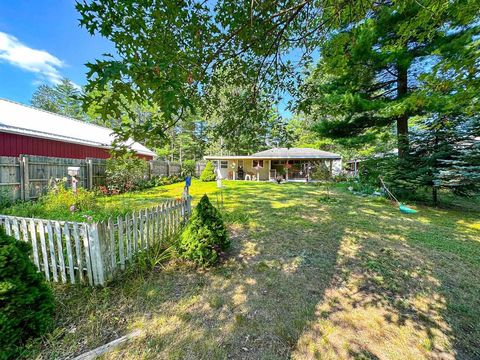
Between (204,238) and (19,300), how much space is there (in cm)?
198

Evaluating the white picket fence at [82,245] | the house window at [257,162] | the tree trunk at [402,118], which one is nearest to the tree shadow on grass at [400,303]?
the white picket fence at [82,245]

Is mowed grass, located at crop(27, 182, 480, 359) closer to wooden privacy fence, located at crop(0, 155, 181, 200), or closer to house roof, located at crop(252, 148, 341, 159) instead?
wooden privacy fence, located at crop(0, 155, 181, 200)

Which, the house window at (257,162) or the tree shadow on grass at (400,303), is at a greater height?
the house window at (257,162)

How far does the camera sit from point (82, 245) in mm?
2963

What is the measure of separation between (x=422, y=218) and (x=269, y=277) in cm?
581

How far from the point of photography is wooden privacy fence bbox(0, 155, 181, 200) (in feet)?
21.5

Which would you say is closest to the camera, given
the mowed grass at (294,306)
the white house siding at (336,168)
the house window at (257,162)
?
the mowed grass at (294,306)

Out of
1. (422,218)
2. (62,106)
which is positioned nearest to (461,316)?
(422,218)

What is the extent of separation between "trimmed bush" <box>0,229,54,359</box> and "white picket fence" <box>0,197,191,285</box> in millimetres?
638

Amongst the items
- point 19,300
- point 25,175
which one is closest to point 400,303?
point 19,300

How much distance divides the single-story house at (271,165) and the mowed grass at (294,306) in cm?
1625

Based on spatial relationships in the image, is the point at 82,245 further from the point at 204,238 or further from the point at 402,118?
the point at 402,118

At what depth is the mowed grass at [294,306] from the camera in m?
1.90

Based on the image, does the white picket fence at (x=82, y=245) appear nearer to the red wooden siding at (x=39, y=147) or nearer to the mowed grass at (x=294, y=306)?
Result: the mowed grass at (x=294, y=306)
